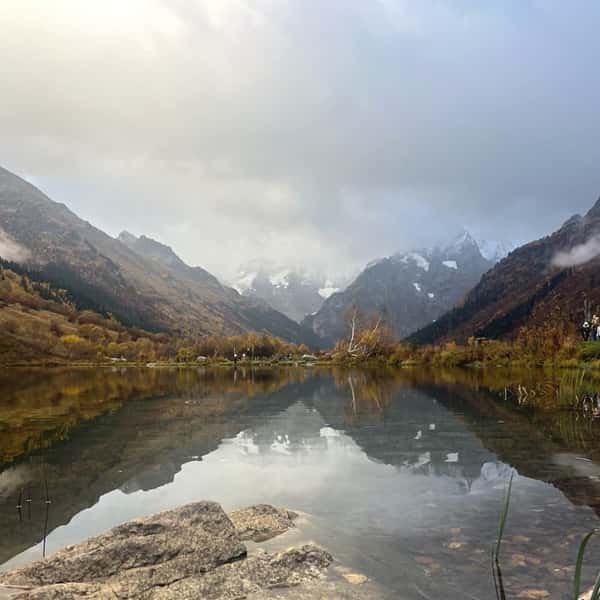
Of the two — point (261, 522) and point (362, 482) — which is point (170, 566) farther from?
point (362, 482)

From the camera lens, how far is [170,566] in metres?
8.52

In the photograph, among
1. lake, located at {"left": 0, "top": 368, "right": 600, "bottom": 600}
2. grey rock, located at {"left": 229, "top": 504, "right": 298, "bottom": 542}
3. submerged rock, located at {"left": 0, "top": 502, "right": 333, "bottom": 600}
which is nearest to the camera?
submerged rock, located at {"left": 0, "top": 502, "right": 333, "bottom": 600}

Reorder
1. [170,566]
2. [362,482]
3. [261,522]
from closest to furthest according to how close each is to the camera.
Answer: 1. [170,566]
2. [261,522]
3. [362,482]

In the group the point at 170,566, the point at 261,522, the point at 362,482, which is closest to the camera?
the point at 170,566

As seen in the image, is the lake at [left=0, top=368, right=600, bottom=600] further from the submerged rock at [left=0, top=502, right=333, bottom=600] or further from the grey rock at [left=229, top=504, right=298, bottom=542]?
the submerged rock at [left=0, top=502, right=333, bottom=600]

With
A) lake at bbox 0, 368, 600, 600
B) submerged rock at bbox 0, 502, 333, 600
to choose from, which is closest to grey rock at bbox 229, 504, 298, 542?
lake at bbox 0, 368, 600, 600

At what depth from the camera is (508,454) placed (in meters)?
17.8

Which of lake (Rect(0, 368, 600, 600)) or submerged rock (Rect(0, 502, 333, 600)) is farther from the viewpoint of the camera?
lake (Rect(0, 368, 600, 600))

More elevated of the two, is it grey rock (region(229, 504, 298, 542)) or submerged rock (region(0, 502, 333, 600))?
submerged rock (region(0, 502, 333, 600))

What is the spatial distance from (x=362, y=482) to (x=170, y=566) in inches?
296

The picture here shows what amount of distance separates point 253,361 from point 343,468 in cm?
13218

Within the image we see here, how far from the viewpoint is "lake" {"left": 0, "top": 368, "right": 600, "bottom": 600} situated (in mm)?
9164

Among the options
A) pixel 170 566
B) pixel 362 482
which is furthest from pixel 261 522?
pixel 362 482

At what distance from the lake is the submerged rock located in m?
1.03
